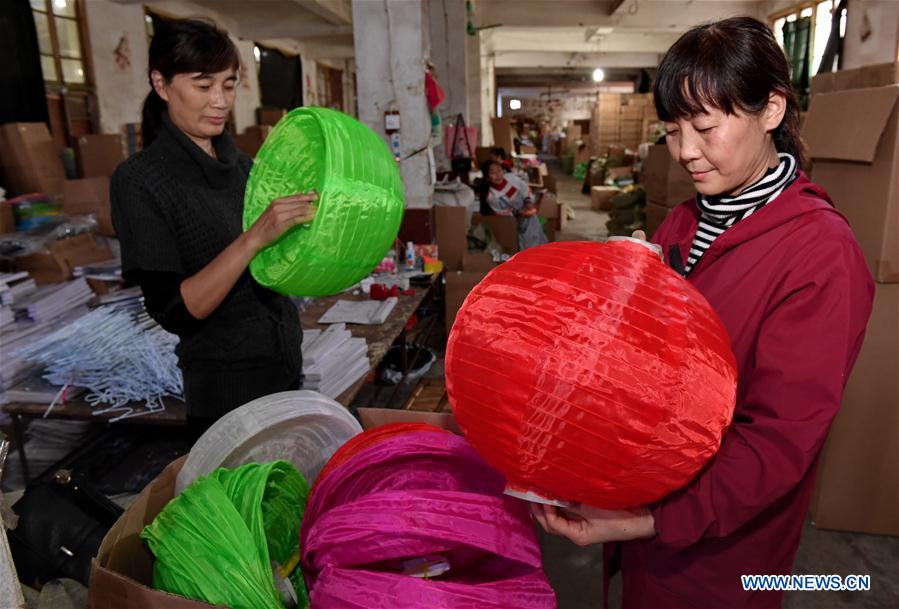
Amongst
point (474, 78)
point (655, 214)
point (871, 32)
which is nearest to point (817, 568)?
point (655, 214)

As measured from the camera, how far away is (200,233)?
1.38 m

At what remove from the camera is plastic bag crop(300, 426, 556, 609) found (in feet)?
2.35

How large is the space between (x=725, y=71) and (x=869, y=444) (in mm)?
2231

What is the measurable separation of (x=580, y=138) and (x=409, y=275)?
17.6m

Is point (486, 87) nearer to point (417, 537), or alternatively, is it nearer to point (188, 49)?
point (188, 49)

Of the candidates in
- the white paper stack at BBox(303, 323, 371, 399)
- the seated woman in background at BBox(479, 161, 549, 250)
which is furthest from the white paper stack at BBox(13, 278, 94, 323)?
the seated woman in background at BBox(479, 161, 549, 250)

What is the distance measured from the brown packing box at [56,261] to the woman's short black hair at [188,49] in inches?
111

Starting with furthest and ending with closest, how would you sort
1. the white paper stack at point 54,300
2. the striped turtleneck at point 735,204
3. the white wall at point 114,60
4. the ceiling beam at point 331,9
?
the ceiling beam at point 331,9, the white wall at point 114,60, the white paper stack at point 54,300, the striped turtleneck at point 735,204

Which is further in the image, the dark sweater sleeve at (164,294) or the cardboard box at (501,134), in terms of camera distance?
the cardboard box at (501,134)

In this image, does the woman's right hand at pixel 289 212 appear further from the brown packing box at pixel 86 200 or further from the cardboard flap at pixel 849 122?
the brown packing box at pixel 86 200

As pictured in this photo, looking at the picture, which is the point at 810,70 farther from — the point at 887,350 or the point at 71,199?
the point at 71,199

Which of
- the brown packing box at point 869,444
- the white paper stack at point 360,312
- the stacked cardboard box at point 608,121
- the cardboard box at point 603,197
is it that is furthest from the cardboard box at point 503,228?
the stacked cardboard box at point 608,121

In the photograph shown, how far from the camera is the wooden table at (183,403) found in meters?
2.10

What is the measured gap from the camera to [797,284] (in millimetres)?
790
